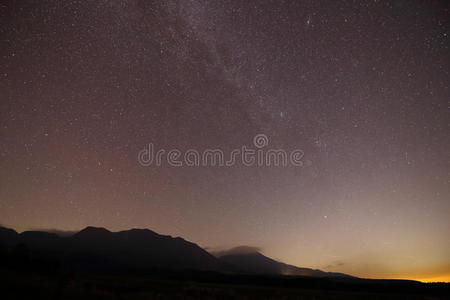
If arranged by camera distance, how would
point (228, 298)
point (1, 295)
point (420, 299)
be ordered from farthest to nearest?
1. point (420, 299)
2. point (228, 298)
3. point (1, 295)

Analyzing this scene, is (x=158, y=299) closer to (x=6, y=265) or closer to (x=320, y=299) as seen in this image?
(x=6, y=265)

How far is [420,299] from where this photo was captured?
27688 mm

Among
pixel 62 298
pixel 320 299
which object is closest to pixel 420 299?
pixel 320 299

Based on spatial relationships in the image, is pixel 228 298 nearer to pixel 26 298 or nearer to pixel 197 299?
pixel 197 299

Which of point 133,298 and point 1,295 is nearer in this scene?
point 1,295

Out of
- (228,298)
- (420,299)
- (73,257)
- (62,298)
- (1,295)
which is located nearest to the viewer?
(1,295)

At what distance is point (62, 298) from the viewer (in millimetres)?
11000

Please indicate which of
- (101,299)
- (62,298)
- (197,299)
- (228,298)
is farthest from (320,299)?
(62,298)

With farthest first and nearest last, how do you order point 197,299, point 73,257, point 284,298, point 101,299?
point 73,257 → point 284,298 → point 197,299 → point 101,299

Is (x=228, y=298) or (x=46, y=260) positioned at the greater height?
(x=46, y=260)

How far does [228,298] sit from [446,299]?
20620 millimetres

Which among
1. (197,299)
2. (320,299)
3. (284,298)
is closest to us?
(197,299)

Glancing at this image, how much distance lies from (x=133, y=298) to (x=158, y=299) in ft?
3.79

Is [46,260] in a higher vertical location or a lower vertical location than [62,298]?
higher
